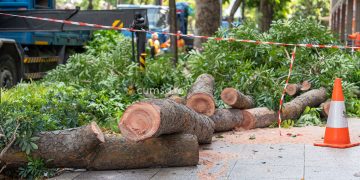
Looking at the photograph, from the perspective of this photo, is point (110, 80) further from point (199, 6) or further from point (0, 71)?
point (199, 6)

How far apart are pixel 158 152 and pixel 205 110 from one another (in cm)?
229

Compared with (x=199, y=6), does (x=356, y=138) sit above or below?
below

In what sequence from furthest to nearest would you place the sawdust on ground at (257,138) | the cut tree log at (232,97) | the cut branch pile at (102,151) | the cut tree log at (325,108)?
the cut tree log at (325,108) → the cut tree log at (232,97) → the sawdust on ground at (257,138) → the cut branch pile at (102,151)

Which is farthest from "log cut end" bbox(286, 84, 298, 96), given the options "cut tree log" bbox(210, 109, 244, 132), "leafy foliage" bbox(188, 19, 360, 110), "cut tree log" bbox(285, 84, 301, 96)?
"cut tree log" bbox(210, 109, 244, 132)

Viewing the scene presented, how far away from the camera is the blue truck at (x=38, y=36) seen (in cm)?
1341

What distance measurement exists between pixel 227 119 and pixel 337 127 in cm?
187

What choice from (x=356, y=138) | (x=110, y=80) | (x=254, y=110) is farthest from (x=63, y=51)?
(x=356, y=138)

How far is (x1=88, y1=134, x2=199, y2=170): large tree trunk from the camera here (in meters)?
6.93

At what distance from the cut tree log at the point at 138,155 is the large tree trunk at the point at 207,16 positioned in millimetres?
11041

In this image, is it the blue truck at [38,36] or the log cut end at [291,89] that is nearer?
the log cut end at [291,89]

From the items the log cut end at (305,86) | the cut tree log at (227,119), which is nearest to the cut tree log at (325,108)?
the log cut end at (305,86)

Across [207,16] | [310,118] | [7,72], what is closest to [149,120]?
[310,118]

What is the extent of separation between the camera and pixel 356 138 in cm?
889

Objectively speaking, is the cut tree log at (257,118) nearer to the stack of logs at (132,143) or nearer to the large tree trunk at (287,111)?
the large tree trunk at (287,111)
